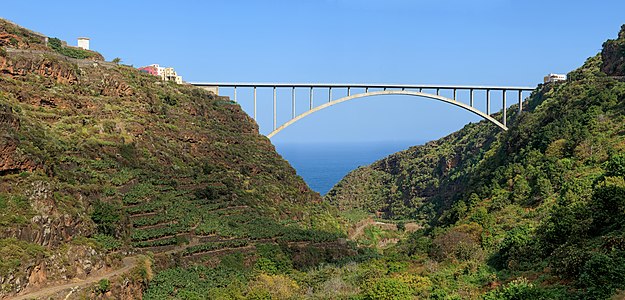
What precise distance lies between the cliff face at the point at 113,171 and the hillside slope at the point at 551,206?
10.0m

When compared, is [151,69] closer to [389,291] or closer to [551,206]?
[551,206]

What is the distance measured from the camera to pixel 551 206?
29.8m

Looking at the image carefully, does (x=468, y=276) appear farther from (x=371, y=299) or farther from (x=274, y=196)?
(x=274, y=196)

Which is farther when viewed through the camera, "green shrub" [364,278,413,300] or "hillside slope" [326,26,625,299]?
"green shrub" [364,278,413,300]

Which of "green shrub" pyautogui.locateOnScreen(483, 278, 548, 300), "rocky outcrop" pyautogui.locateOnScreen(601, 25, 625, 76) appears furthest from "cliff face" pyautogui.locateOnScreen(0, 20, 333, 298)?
"rocky outcrop" pyautogui.locateOnScreen(601, 25, 625, 76)

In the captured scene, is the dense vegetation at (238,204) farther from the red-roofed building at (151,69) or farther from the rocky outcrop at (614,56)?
the red-roofed building at (151,69)

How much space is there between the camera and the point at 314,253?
3541 centimetres

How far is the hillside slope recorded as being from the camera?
745 inches

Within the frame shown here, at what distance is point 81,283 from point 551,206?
19278 millimetres

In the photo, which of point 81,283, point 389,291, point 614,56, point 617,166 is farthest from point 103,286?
point 614,56

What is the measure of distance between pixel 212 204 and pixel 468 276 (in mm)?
15842

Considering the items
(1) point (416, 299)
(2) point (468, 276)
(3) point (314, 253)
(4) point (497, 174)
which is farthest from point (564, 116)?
(1) point (416, 299)

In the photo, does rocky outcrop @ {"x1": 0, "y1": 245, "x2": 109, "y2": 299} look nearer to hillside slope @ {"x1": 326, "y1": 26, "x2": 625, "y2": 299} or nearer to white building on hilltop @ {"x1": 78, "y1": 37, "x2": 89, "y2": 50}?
hillside slope @ {"x1": 326, "y1": 26, "x2": 625, "y2": 299}

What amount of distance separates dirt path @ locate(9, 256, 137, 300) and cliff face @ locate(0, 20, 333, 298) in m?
0.28
